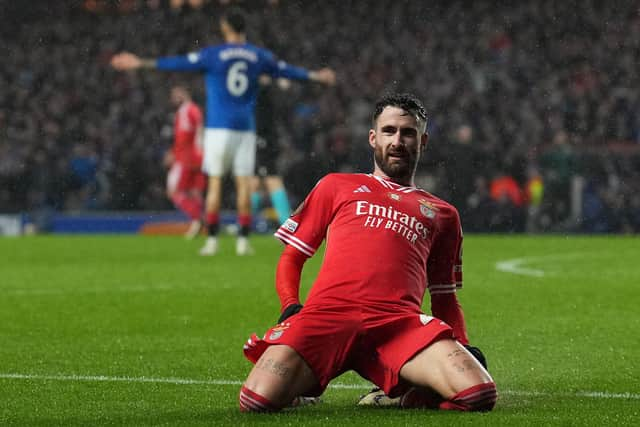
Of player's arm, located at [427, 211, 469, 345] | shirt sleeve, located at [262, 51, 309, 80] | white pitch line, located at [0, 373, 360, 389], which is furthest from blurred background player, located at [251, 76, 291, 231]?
player's arm, located at [427, 211, 469, 345]

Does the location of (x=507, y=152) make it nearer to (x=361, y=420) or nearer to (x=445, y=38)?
(x=445, y=38)

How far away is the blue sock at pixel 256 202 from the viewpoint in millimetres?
22625

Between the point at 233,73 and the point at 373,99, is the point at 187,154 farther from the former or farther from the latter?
the point at 373,99

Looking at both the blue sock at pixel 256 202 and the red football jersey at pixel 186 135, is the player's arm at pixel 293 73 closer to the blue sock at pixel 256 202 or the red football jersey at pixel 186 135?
the red football jersey at pixel 186 135

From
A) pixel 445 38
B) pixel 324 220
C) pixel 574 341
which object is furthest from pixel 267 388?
pixel 445 38

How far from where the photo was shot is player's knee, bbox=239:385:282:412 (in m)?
4.73

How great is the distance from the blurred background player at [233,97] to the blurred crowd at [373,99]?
24.1 ft

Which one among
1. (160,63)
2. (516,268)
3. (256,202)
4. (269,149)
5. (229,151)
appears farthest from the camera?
(256,202)

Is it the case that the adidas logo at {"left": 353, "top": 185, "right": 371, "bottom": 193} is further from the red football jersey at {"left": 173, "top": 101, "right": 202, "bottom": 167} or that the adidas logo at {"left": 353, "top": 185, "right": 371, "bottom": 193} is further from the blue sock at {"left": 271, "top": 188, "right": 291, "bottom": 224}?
the red football jersey at {"left": 173, "top": 101, "right": 202, "bottom": 167}

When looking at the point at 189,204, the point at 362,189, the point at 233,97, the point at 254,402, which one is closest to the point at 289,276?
the point at 362,189

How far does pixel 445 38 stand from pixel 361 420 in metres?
26.2

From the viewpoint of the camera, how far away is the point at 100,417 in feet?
15.4

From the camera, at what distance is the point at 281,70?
1477 cm

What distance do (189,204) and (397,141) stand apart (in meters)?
14.8
